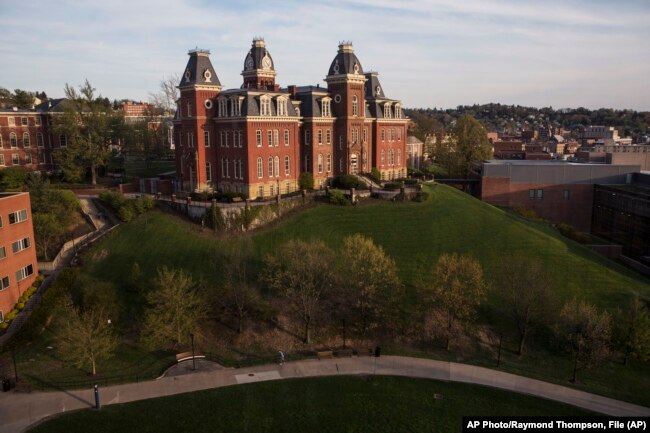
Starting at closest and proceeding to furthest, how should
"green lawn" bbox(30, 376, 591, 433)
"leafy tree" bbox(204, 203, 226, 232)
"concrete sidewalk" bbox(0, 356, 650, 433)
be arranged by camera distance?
"green lawn" bbox(30, 376, 591, 433)
"concrete sidewalk" bbox(0, 356, 650, 433)
"leafy tree" bbox(204, 203, 226, 232)

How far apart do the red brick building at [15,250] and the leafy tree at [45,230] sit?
3214 millimetres

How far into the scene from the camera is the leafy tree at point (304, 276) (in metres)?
36.6

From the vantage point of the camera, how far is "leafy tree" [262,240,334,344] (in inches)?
1442

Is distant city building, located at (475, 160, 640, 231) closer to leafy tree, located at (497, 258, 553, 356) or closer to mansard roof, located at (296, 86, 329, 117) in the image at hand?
mansard roof, located at (296, 86, 329, 117)

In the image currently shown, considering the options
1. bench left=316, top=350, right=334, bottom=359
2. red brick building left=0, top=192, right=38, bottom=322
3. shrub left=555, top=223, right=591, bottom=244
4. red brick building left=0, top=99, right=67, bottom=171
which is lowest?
bench left=316, top=350, right=334, bottom=359

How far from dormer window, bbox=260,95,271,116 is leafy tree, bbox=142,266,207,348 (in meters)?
25.7

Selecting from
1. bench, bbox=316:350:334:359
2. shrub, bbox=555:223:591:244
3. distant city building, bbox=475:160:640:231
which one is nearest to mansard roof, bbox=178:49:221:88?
bench, bbox=316:350:334:359

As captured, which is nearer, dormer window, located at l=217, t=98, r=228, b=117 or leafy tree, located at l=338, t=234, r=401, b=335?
leafy tree, located at l=338, t=234, r=401, b=335

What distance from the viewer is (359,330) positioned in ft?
125

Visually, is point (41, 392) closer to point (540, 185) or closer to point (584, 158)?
point (540, 185)

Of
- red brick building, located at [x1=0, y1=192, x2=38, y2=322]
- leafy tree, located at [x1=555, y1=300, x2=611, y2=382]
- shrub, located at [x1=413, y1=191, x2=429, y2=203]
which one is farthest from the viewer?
shrub, located at [x1=413, y1=191, x2=429, y2=203]

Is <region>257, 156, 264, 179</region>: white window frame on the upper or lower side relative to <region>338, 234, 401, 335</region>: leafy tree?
upper

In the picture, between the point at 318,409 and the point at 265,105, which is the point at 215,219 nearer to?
the point at 265,105

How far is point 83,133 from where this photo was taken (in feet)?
222
